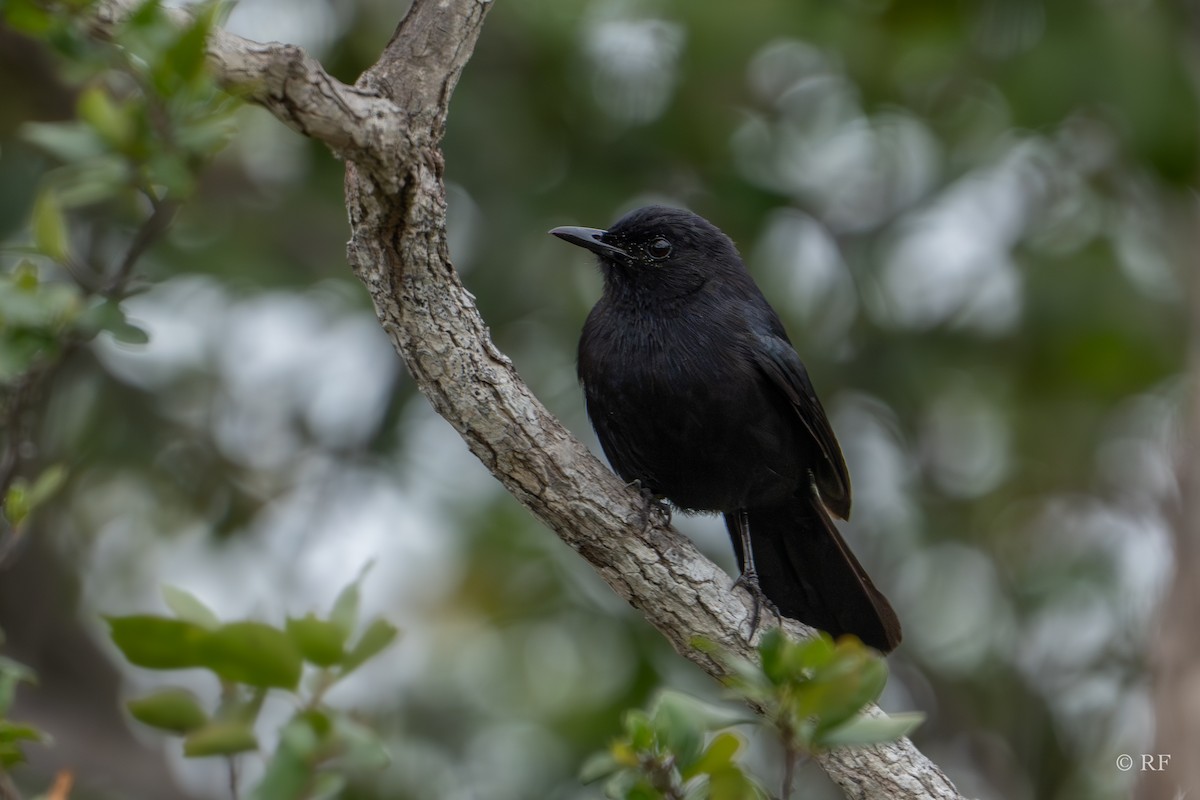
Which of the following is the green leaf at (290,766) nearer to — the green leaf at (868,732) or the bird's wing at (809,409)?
the green leaf at (868,732)

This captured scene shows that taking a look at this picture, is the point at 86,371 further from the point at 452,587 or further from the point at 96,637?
the point at 452,587

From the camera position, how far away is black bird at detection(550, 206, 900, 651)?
4.27 metres

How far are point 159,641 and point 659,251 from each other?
3175mm

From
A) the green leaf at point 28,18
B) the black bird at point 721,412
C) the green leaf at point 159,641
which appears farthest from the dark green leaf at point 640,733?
the black bird at point 721,412

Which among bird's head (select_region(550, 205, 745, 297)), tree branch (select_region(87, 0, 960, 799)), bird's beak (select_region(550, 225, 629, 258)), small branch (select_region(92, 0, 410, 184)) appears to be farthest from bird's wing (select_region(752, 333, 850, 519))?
small branch (select_region(92, 0, 410, 184))

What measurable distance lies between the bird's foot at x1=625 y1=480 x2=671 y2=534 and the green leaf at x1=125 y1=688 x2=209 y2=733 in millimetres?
1861

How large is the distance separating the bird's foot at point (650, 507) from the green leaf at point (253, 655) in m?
1.89

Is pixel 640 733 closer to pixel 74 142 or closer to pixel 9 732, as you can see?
pixel 9 732

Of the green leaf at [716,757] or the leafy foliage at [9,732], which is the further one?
the leafy foliage at [9,732]

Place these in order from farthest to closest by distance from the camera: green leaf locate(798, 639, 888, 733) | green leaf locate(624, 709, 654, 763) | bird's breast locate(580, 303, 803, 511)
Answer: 1. bird's breast locate(580, 303, 803, 511)
2. green leaf locate(624, 709, 654, 763)
3. green leaf locate(798, 639, 888, 733)

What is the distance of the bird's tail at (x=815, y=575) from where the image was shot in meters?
4.58

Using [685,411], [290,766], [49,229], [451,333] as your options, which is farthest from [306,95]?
[685,411]

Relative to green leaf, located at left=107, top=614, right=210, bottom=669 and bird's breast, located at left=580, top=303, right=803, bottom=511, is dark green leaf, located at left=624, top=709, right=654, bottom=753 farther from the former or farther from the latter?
bird's breast, located at left=580, top=303, right=803, bottom=511

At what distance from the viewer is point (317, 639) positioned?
69.5 inches
